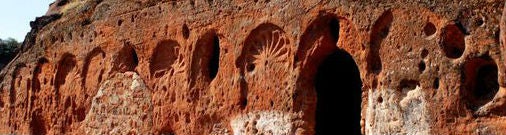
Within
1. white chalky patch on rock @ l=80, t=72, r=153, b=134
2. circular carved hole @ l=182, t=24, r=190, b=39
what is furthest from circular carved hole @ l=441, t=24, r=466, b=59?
white chalky patch on rock @ l=80, t=72, r=153, b=134

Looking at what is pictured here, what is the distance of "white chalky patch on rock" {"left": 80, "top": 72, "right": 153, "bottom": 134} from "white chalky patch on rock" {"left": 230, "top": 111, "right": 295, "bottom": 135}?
2.26 metres

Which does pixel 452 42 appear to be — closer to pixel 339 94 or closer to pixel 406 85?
pixel 406 85

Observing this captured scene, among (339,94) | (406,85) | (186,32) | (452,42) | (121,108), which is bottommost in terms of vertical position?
(121,108)

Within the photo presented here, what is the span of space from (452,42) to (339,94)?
372cm

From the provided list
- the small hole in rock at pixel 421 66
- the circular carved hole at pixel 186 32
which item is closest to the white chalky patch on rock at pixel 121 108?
the circular carved hole at pixel 186 32

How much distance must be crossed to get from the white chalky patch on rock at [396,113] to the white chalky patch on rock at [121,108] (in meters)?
4.97

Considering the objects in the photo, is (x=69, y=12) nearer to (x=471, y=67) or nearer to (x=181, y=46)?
(x=181, y=46)

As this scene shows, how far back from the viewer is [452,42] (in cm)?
1228

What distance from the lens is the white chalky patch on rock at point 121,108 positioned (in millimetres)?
16578

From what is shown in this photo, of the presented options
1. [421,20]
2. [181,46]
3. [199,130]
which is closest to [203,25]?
[181,46]

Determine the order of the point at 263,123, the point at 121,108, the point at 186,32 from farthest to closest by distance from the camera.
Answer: the point at 121,108, the point at 186,32, the point at 263,123

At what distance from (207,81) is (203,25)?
100cm

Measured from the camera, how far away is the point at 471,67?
39.3ft

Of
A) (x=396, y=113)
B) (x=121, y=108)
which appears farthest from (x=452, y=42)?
(x=121, y=108)
